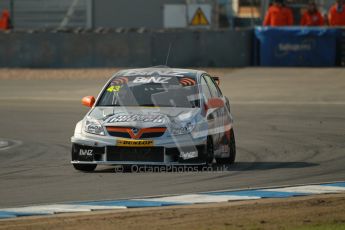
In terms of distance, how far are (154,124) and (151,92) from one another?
0.99 meters

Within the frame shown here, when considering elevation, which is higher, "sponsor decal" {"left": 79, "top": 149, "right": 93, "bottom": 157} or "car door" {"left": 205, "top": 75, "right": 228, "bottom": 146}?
"car door" {"left": 205, "top": 75, "right": 228, "bottom": 146}

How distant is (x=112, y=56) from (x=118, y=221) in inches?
773

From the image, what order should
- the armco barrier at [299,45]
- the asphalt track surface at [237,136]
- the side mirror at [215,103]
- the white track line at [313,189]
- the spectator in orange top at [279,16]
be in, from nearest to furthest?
the white track line at [313,189] → the asphalt track surface at [237,136] → the side mirror at [215,103] → the armco barrier at [299,45] → the spectator in orange top at [279,16]

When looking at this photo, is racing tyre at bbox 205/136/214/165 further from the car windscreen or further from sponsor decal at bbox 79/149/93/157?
sponsor decal at bbox 79/149/93/157

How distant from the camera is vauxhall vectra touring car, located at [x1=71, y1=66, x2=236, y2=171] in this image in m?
12.7

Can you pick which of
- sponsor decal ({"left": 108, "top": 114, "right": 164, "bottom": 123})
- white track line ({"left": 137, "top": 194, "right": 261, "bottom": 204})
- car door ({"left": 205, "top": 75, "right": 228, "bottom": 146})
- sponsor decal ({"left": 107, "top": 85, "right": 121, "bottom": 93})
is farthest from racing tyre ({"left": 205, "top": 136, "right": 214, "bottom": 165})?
white track line ({"left": 137, "top": 194, "right": 261, "bottom": 204})

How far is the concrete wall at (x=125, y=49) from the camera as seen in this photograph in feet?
93.6

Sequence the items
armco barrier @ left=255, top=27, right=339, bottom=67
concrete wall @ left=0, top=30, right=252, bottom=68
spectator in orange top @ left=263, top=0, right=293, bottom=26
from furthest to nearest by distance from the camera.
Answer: spectator in orange top @ left=263, top=0, right=293, bottom=26, concrete wall @ left=0, top=30, right=252, bottom=68, armco barrier @ left=255, top=27, right=339, bottom=67

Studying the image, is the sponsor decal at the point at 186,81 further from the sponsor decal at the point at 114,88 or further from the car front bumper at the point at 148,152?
the car front bumper at the point at 148,152

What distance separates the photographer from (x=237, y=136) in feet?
56.9

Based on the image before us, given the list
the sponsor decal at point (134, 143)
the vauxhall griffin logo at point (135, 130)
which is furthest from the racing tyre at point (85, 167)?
the vauxhall griffin logo at point (135, 130)

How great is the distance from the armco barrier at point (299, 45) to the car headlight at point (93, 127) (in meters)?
16.1

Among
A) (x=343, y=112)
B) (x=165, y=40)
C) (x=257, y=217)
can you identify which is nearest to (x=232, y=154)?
(x=257, y=217)

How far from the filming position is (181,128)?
503 inches
